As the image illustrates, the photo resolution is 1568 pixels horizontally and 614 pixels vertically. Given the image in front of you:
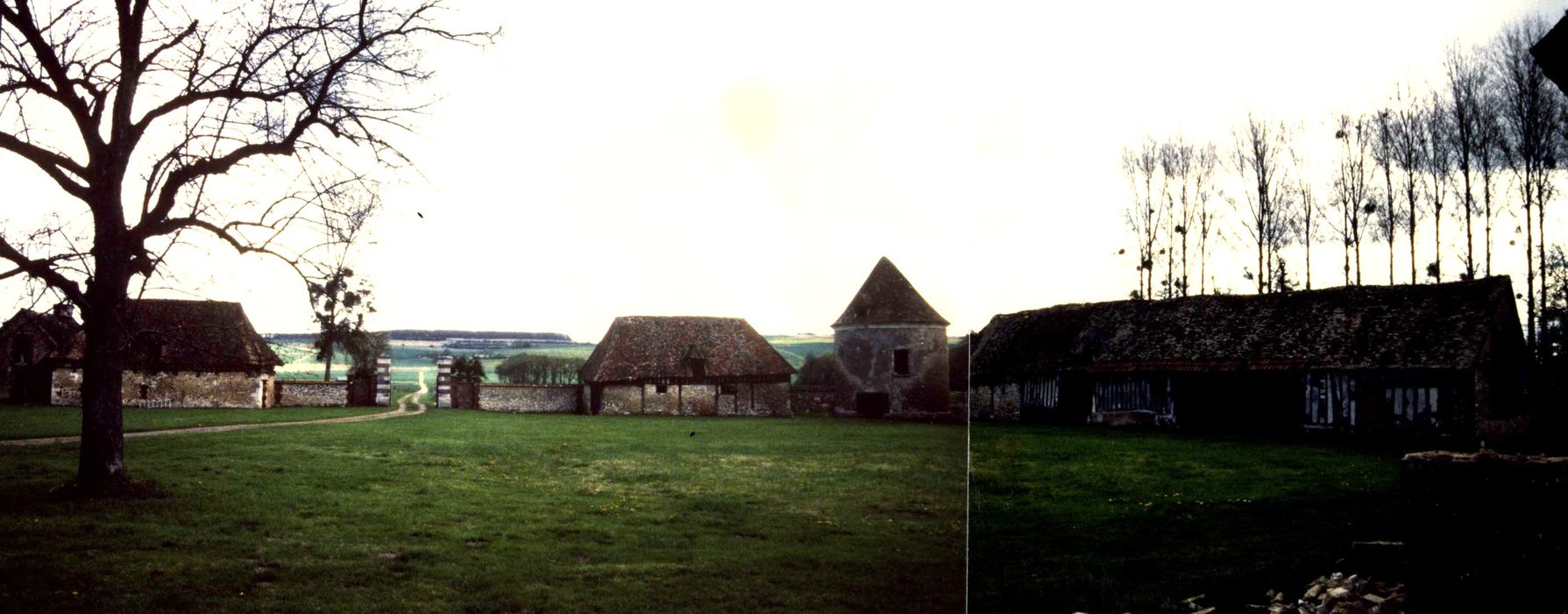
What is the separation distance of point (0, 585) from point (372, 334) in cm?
160

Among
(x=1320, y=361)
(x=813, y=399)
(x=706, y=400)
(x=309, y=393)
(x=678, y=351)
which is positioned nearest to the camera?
(x=309, y=393)

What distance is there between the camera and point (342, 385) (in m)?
4.13

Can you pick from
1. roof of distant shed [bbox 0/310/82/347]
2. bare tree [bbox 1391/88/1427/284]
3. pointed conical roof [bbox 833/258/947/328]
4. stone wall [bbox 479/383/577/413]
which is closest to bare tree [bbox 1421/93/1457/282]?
bare tree [bbox 1391/88/1427/284]

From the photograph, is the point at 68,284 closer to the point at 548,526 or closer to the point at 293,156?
the point at 293,156

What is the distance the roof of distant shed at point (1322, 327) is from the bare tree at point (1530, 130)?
0.37 metres

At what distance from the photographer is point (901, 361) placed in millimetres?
6766

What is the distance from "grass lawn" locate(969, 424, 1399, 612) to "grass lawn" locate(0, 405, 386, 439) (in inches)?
158

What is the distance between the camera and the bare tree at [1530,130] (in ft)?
12.9

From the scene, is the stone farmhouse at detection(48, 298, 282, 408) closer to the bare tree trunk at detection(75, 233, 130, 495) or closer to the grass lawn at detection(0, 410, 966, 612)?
the bare tree trunk at detection(75, 233, 130, 495)

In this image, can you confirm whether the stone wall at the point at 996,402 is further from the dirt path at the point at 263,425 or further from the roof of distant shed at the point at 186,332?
the roof of distant shed at the point at 186,332

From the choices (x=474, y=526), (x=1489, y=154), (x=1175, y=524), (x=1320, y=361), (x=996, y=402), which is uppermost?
(x=1489, y=154)

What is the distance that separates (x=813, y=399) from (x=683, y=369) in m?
1.34

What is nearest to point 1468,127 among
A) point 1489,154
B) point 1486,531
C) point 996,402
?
point 1489,154

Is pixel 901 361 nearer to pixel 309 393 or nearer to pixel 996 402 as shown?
pixel 309 393
